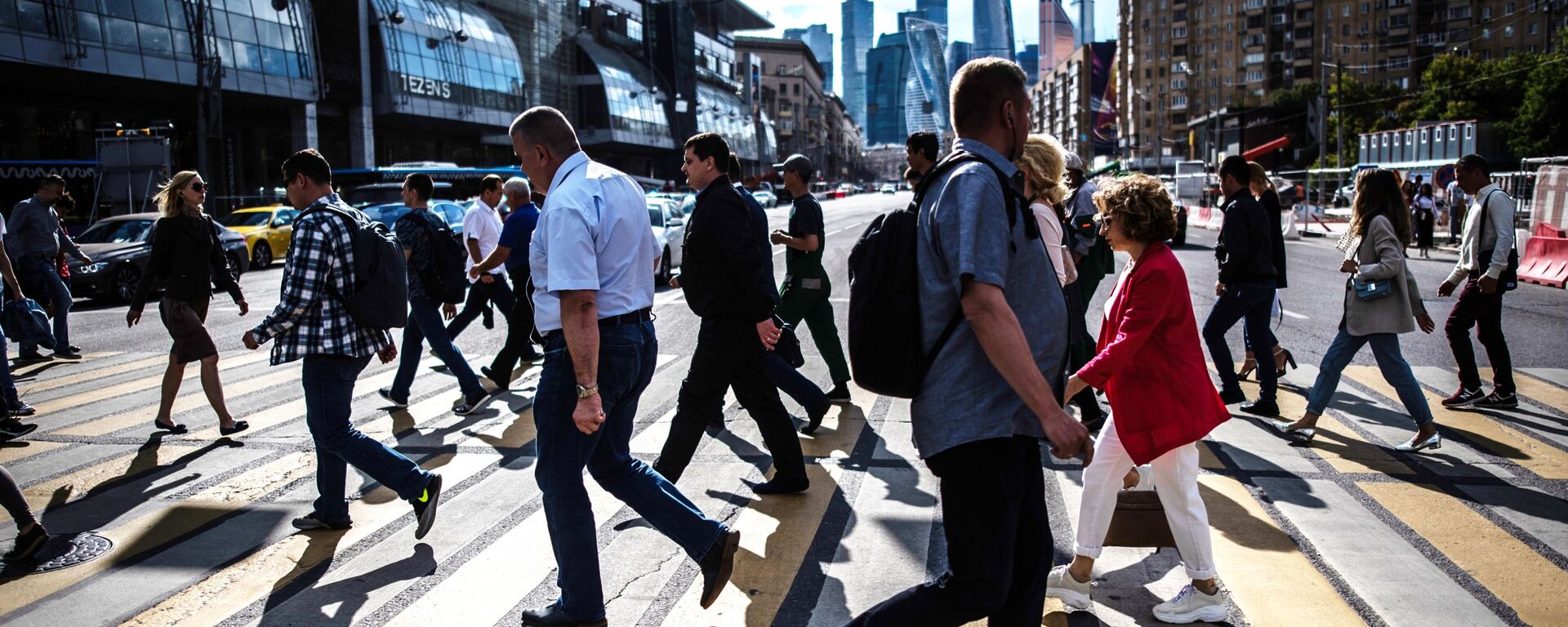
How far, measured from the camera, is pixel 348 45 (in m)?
46.8

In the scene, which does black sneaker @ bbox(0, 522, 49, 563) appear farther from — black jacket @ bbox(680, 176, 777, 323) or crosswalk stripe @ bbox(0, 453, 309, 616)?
black jacket @ bbox(680, 176, 777, 323)

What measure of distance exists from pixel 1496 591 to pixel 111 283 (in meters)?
18.2

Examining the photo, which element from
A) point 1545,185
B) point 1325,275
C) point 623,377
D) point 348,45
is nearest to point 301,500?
point 623,377

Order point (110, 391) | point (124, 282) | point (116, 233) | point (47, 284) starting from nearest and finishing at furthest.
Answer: point (110, 391) < point (47, 284) < point (124, 282) < point (116, 233)

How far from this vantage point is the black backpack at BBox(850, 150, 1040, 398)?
99.7 inches

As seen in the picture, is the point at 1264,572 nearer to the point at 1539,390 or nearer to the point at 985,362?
the point at 985,362

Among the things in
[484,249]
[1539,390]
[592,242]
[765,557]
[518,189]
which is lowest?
[1539,390]

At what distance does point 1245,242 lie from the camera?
691 centimetres

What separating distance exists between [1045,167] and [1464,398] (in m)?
4.35

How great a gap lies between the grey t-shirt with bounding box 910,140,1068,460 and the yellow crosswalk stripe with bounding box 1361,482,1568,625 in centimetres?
240

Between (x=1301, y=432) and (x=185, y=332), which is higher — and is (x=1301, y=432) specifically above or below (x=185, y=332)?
below

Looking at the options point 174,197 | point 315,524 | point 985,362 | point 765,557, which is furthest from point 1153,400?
point 174,197

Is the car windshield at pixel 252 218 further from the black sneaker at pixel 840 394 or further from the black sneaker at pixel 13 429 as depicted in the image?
the black sneaker at pixel 840 394

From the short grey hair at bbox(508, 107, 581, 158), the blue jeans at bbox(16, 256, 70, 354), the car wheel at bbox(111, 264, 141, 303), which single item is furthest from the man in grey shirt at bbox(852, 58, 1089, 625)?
the car wheel at bbox(111, 264, 141, 303)
